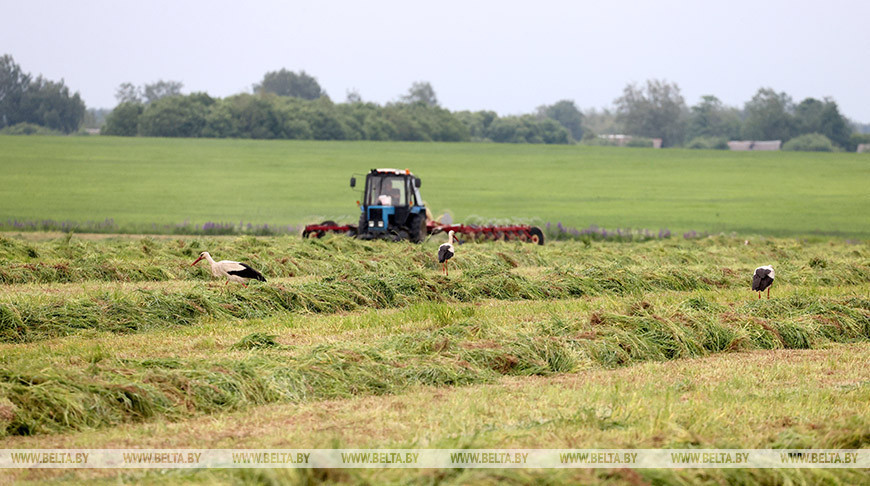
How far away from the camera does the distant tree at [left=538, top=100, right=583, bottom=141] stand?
178 meters

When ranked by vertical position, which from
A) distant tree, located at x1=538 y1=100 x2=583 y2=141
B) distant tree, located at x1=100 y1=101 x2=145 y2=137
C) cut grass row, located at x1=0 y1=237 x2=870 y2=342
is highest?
distant tree, located at x1=538 y1=100 x2=583 y2=141

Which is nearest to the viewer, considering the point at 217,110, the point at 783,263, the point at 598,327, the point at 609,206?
the point at 598,327

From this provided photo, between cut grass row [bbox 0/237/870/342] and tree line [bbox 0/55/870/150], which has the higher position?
tree line [bbox 0/55/870/150]

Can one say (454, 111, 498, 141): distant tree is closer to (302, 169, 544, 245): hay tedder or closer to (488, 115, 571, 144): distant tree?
(488, 115, 571, 144): distant tree

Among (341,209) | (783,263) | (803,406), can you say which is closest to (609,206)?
(341,209)

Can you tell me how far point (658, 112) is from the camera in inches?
4326

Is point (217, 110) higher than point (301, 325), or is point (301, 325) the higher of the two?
point (217, 110)

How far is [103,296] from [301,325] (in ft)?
10.2

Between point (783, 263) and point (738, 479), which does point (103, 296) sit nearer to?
point (738, 479)

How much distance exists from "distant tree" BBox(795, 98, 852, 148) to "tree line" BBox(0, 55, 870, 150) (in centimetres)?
10

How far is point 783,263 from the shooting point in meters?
21.7

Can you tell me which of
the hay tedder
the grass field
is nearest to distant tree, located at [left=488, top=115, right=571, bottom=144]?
the hay tedder

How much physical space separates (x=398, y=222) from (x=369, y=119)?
6128cm

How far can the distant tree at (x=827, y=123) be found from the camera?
91.8 m
